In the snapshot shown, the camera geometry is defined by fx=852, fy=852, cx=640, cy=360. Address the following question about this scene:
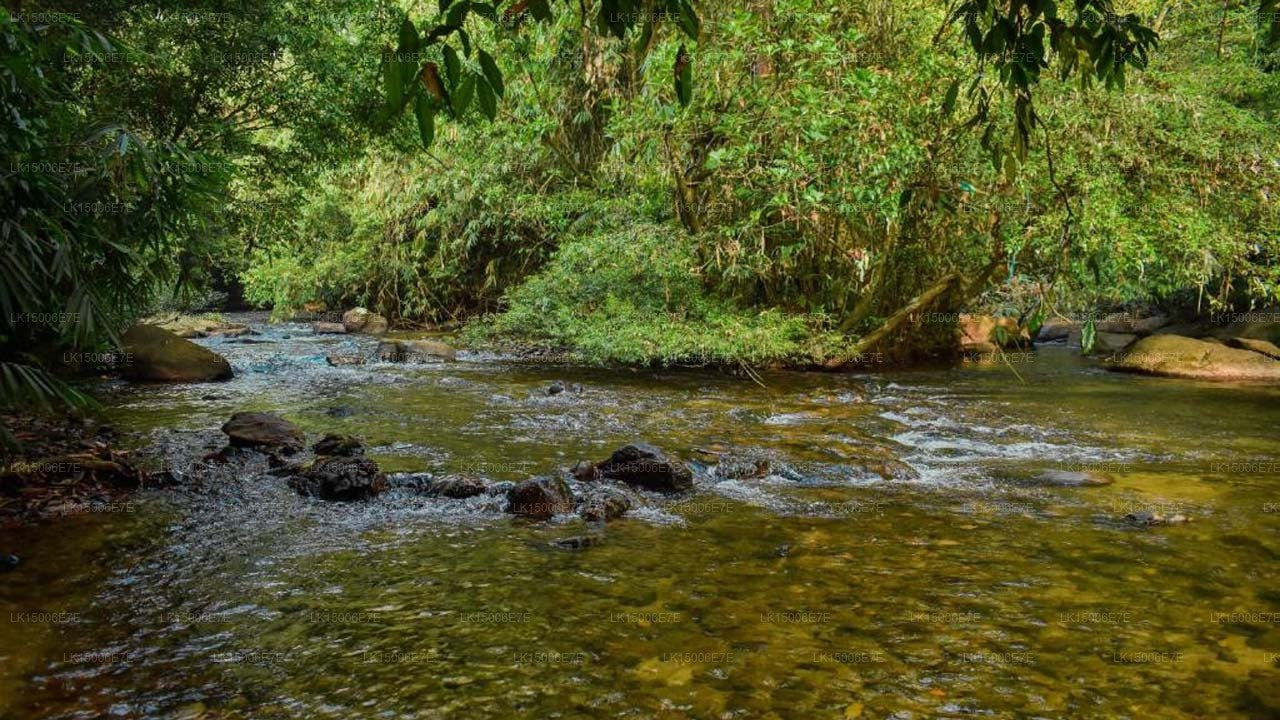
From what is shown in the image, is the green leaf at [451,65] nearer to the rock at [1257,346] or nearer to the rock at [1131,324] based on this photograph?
the rock at [1257,346]

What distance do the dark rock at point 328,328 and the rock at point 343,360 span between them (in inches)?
244

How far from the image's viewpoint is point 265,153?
10781 mm

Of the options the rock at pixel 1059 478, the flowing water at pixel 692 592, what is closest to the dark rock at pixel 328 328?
the flowing water at pixel 692 592

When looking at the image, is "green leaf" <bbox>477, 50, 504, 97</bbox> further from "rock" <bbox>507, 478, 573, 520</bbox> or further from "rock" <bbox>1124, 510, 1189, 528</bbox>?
"rock" <bbox>1124, 510, 1189, 528</bbox>

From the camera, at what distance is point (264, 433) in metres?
7.36

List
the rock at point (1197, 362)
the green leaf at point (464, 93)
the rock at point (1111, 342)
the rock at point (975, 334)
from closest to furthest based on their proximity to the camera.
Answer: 1. the green leaf at point (464, 93)
2. the rock at point (1197, 362)
3. the rock at point (975, 334)
4. the rock at point (1111, 342)

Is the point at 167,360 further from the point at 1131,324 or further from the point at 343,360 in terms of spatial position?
the point at 1131,324

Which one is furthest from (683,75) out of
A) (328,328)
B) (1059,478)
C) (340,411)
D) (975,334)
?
(328,328)

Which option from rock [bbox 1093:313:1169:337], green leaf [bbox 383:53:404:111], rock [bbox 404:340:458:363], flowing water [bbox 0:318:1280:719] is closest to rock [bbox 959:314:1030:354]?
rock [bbox 1093:313:1169:337]

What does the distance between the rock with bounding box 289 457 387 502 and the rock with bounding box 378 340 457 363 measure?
8483 millimetres

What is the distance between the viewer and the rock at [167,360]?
460 inches

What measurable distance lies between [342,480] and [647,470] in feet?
7.15

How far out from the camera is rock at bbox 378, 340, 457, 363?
14516 millimetres

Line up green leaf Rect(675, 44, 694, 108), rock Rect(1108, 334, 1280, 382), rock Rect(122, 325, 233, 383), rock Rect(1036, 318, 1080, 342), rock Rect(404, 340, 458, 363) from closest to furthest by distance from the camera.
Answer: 1. green leaf Rect(675, 44, 694, 108)
2. rock Rect(122, 325, 233, 383)
3. rock Rect(1108, 334, 1280, 382)
4. rock Rect(404, 340, 458, 363)
5. rock Rect(1036, 318, 1080, 342)
